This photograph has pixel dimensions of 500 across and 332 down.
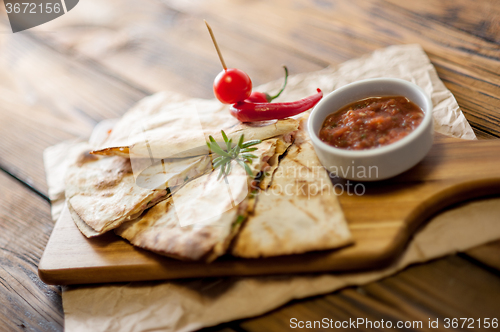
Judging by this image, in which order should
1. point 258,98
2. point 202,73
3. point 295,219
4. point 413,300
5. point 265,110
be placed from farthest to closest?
point 202,73, point 258,98, point 265,110, point 295,219, point 413,300

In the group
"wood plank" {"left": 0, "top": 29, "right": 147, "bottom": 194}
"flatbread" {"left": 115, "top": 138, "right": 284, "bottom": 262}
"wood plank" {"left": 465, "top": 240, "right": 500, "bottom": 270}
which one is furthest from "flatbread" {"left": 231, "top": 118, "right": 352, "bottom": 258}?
"wood plank" {"left": 0, "top": 29, "right": 147, "bottom": 194}

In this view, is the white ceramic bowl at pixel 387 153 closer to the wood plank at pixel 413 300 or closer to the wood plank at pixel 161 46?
the wood plank at pixel 413 300

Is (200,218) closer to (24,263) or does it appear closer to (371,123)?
(371,123)

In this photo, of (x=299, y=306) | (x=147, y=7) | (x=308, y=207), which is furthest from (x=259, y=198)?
(x=147, y=7)

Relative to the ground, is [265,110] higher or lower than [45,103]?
higher

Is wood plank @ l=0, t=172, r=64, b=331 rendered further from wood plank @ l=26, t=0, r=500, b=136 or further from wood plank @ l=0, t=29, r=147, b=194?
wood plank @ l=26, t=0, r=500, b=136

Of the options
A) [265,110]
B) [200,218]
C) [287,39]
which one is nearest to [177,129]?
[265,110]

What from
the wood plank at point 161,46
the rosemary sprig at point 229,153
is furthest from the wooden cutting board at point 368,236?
the wood plank at point 161,46
